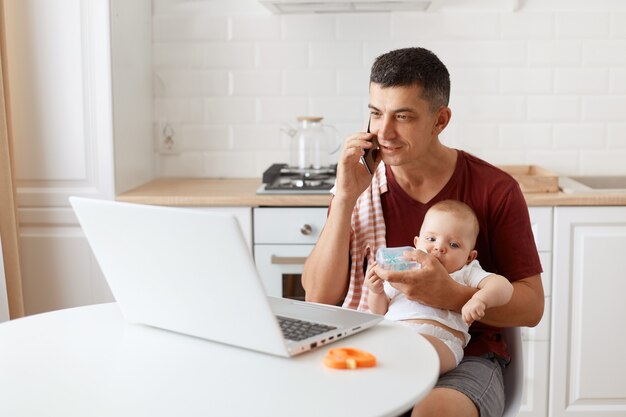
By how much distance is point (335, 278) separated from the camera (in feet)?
6.47

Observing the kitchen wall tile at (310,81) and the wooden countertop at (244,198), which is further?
the kitchen wall tile at (310,81)

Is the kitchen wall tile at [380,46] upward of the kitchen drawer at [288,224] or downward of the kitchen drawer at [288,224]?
upward

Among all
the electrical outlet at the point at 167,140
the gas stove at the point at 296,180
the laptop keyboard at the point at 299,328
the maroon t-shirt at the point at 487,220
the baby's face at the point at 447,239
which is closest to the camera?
the laptop keyboard at the point at 299,328

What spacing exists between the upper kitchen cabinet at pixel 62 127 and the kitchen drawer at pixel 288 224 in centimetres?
54

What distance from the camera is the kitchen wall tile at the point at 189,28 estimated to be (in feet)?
11.1

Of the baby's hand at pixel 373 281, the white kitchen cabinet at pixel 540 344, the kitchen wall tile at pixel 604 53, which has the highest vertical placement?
the kitchen wall tile at pixel 604 53

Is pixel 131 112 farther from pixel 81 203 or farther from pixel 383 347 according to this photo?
pixel 383 347

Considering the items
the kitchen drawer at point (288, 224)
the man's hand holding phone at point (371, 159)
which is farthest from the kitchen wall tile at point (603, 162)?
the man's hand holding phone at point (371, 159)

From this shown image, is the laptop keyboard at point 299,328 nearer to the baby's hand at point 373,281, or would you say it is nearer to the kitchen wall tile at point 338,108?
the baby's hand at point 373,281

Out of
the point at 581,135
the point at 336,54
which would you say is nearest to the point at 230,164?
the point at 336,54

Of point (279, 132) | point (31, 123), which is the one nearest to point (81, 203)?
point (31, 123)

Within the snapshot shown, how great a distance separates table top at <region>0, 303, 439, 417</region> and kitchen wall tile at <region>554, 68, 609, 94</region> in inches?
81.9

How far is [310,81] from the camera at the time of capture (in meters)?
3.38

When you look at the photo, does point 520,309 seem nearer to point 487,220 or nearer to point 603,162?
point 487,220
